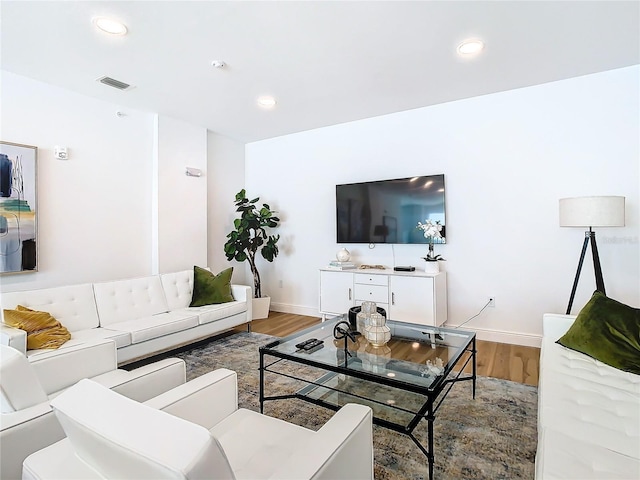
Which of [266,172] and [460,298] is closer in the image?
[460,298]

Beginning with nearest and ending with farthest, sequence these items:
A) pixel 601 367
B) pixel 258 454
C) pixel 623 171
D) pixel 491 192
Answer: pixel 258 454 → pixel 601 367 → pixel 623 171 → pixel 491 192

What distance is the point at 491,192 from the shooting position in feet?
12.1

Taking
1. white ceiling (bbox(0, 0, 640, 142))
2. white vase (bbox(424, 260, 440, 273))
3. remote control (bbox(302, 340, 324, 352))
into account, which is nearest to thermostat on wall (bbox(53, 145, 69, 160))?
white ceiling (bbox(0, 0, 640, 142))

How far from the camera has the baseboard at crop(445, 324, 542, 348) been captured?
11.5ft

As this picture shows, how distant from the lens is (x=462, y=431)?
6.61ft

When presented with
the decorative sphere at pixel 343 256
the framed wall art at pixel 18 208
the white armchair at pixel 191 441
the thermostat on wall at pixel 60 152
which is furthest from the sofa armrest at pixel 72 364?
the decorative sphere at pixel 343 256

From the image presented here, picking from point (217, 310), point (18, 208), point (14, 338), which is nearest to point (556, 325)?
point (217, 310)

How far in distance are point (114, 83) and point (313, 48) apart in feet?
6.62

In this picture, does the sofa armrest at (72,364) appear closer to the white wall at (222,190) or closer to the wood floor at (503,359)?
the wood floor at (503,359)

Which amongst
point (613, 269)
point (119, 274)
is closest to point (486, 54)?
point (613, 269)

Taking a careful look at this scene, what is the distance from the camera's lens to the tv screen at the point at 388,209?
3936 mm

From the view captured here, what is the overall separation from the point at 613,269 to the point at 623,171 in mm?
896

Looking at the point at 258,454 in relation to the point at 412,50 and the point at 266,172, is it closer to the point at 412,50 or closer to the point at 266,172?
the point at 412,50

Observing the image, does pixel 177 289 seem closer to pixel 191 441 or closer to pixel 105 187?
pixel 105 187
